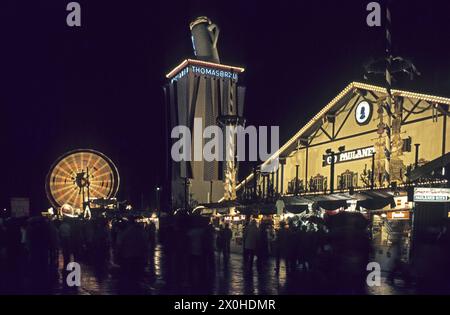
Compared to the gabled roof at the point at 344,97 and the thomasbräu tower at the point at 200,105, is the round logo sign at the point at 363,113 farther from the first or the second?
the thomasbräu tower at the point at 200,105

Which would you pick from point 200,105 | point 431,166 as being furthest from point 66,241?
point 200,105

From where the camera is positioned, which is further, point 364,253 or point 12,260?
point 12,260

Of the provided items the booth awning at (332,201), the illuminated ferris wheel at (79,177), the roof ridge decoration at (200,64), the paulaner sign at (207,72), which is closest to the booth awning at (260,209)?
the booth awning at (332,201)

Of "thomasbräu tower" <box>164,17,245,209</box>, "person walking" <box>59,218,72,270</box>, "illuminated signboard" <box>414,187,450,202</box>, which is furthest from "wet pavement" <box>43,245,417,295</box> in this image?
"thomasbräu tower" <box>164,17,245,209</box>

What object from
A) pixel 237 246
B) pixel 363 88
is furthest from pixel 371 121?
pixel 237 246

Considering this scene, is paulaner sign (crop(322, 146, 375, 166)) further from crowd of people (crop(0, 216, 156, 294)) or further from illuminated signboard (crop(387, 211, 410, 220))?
crowd of people (crop(0, 216, 156, 294))

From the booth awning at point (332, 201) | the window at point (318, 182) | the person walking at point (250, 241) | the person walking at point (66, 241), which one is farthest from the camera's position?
the window at point (318, 182)

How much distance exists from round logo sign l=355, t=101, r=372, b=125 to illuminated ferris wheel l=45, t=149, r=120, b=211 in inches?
1588

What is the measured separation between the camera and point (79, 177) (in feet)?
217

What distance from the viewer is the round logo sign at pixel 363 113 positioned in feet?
101
